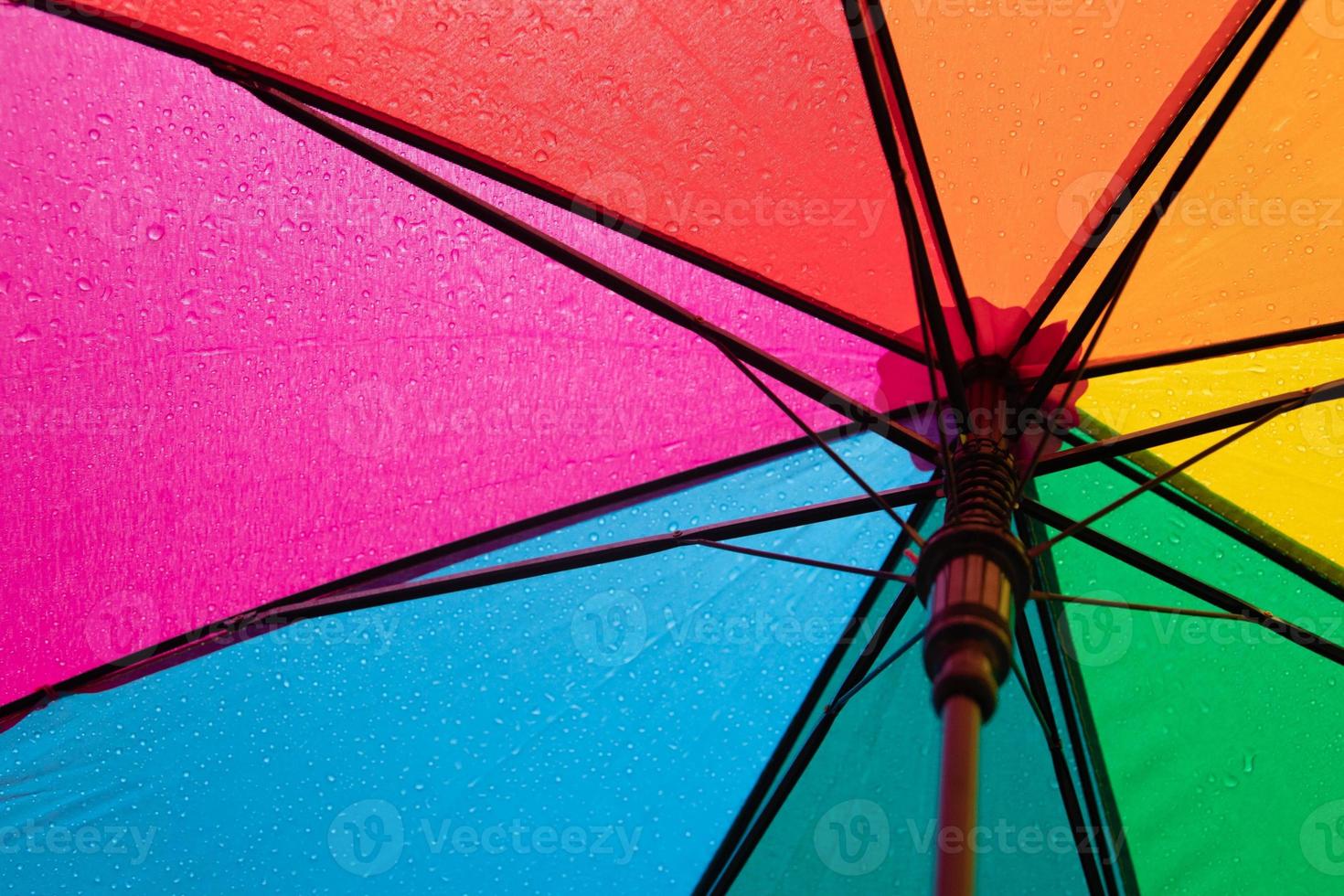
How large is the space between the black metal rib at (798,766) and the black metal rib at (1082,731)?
0.27m

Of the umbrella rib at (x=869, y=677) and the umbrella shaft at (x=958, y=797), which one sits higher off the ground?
the umbrella rib at (x=869, y=677)

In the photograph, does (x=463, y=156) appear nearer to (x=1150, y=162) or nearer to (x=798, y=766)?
(x=1150, y=162)

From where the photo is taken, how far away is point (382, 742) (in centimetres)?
258

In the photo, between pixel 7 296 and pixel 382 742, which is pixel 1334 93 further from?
pixel 7 296

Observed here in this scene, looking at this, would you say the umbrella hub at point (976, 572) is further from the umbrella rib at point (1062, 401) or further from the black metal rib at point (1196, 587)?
the black metal rib at point (1196, 587)

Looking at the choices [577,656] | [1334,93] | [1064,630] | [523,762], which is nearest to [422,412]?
[577,656]

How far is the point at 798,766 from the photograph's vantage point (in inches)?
99.8

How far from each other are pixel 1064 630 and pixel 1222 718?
34 cm

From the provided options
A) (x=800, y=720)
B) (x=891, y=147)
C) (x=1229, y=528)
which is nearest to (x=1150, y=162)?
(x=891, y=147)

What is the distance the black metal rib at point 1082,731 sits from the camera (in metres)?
2.48

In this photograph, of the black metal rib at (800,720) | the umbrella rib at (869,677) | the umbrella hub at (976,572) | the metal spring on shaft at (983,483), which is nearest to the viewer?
the umbrella hub at (976,572)

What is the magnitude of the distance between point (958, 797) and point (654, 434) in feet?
4.09

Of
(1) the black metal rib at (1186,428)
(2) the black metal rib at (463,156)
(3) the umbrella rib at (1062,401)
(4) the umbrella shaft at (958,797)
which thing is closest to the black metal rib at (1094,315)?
(3) the umbrella rib at (1062,401)

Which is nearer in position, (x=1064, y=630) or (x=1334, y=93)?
(x=1334, y=93)
